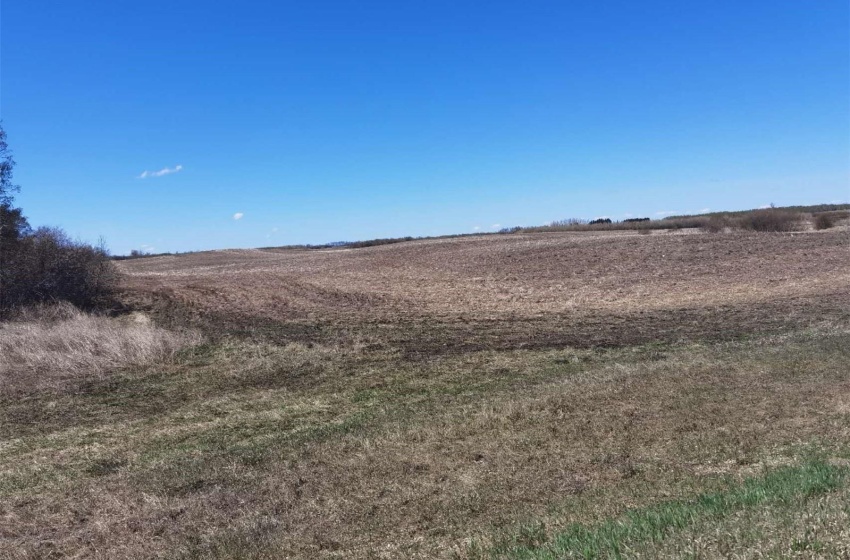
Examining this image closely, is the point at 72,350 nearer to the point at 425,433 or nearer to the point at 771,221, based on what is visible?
the point at 425,433

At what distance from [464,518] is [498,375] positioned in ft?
23.0

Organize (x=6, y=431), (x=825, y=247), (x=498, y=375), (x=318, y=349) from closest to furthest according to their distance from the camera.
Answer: (x=6, y=431) < (x=498, y=375) < (x=318, y=349) < (x=825, y=247)

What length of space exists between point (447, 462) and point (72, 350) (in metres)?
11.1

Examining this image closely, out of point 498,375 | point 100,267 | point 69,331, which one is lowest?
point 498,375

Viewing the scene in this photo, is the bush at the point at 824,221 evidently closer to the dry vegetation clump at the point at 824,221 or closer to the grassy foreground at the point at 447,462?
the dry vegetation clump at the point at 824,221

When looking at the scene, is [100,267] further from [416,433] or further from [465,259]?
[465,259]

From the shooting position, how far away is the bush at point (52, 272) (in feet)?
69.9

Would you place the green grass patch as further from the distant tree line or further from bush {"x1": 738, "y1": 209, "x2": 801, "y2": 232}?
bush {"x1": 738, "y1": 209, "x2": 801, "y2": 232}

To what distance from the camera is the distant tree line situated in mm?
21250

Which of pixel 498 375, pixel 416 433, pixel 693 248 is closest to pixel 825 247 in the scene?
pixel 693 248

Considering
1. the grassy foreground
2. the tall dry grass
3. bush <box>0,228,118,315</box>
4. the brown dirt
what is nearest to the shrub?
the brown dirt

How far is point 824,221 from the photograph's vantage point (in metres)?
50.3

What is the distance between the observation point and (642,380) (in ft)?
35.2

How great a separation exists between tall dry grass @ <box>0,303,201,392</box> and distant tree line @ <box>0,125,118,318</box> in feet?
14.3
